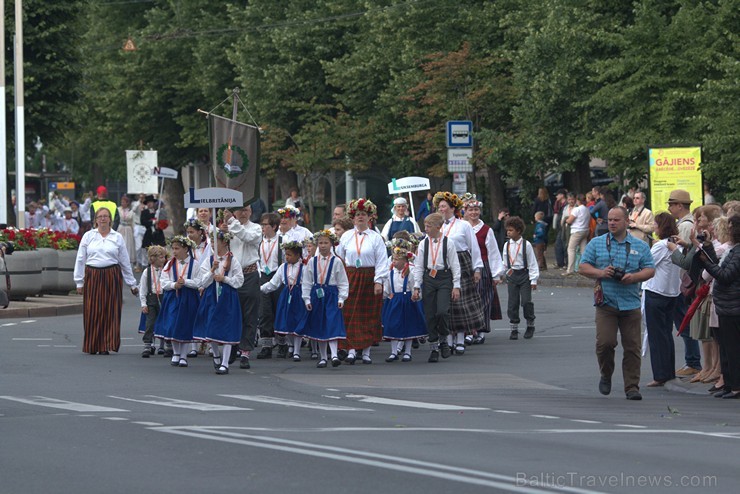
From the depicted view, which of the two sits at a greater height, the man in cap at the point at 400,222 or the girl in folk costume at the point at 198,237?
the man in cap at the point at 400,222

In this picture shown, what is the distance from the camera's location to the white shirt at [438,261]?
18828 mm

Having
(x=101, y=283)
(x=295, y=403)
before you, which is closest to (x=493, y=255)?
(x=101, y=283)

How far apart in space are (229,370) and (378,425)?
5932mm

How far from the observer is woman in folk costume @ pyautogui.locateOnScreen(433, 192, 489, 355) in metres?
19.4

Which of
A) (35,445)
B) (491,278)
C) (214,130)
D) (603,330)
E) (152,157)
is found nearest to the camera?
(35,445)

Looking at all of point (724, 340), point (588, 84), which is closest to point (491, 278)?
point (724, 340)

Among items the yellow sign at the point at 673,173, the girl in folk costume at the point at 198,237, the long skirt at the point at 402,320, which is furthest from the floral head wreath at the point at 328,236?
the yellow sign at the point at 673,173

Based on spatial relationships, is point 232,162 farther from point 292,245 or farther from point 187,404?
point 187,404

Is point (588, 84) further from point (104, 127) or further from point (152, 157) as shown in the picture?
point (104, 127)

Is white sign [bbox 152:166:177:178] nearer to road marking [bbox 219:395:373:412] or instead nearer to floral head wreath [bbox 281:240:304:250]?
floral head wreath [bbox 281:240:304:250]

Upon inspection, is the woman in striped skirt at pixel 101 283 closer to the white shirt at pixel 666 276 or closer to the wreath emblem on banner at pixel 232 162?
the wreath emblem on banner at pixel 232 162

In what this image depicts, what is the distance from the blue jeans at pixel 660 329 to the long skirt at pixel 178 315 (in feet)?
18.0

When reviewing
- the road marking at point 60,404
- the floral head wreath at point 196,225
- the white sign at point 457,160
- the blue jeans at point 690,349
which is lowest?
the road marking at point 60,404

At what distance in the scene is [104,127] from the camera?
68.2 meters
